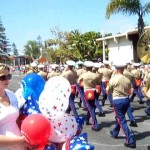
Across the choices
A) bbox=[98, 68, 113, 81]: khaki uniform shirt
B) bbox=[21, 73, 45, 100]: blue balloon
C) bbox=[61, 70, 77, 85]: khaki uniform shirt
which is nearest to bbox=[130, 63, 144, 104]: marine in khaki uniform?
bbox=[98, 68, 113, 81]: khaki uniform shirt

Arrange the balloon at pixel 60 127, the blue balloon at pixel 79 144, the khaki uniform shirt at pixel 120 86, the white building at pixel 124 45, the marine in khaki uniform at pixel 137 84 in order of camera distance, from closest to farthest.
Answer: the blue balloon at pixel 79 144
the balloon at pixel 60 127
the khaki uniform shirt at pixel 120 86
the marine in khaki uniform at pixel 137 84
the white building at pixel 124 45

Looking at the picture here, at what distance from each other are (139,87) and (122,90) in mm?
7289

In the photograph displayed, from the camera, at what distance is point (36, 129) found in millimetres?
3420

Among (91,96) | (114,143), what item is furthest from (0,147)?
(91,96)

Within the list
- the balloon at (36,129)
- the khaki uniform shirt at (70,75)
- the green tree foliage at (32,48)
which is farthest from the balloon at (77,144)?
the green tree foliage at (32,48)

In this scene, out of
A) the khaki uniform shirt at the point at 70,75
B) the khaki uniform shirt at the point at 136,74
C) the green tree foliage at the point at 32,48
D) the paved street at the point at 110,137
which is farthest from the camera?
the green tree foliage at the point at 32,48

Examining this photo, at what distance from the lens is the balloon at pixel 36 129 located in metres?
3.42

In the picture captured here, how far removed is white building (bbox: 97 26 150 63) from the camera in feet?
98.0

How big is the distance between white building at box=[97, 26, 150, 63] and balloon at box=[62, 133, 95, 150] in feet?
80.9

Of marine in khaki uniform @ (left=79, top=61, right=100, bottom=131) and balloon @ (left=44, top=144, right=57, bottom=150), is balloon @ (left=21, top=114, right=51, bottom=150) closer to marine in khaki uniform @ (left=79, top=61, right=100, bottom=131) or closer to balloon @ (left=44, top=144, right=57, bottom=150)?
balloon @ (left=44, top=144, right=57, bottom=150)

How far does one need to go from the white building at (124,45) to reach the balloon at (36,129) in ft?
81.8

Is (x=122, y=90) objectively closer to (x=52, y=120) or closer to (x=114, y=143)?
(x=114, y=143)

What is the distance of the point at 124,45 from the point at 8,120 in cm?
2897

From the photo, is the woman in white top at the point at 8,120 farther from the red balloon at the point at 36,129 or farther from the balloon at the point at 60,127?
the balloon at the point at 60,127
